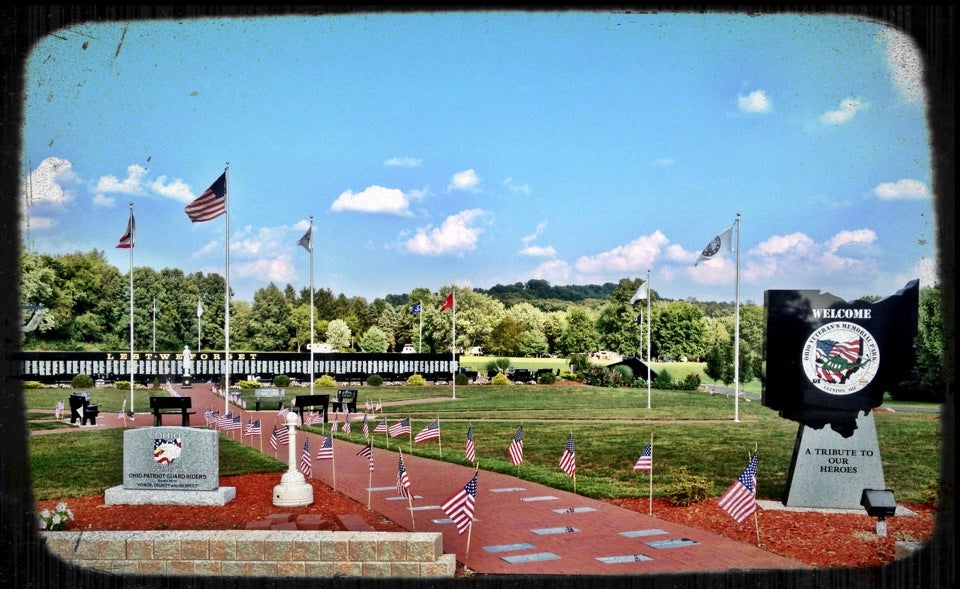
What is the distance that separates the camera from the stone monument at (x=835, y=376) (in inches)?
468

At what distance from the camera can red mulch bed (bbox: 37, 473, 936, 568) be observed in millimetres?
9625

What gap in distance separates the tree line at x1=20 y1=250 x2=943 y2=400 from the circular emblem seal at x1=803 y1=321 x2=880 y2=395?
26549 millimetres

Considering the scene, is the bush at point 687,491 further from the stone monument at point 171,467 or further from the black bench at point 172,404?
the black bench at point 172,404

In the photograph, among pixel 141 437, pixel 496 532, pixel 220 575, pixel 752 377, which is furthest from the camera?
pixel 752 377

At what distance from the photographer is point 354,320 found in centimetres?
8012

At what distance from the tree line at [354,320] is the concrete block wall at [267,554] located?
31.9m

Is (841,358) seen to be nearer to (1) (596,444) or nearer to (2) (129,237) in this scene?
(1) (596,444)

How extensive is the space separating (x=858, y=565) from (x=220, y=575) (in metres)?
8.11

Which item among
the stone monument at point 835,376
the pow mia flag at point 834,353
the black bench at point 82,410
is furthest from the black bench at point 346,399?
the stone monument at point 835,376

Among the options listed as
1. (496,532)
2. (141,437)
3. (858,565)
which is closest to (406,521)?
(496,532)

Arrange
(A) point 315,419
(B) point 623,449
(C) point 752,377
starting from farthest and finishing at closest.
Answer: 1. (C) point 752,377
2. (A) point 315,419
3. (B) point 623,449

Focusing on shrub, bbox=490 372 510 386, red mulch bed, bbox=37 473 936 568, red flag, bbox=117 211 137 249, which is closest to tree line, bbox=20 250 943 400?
shrub, bbox=490 372 510 386

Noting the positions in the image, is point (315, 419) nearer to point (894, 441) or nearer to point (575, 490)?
point (575, 490)

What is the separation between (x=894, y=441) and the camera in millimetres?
19859
